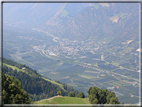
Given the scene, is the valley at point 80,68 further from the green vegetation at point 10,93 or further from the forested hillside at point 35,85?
the green vegetation at point 10,93

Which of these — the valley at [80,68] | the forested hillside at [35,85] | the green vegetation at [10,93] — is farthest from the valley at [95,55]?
the green vegetation at [10,93]

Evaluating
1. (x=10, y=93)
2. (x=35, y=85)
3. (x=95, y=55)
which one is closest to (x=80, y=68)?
(x=95, y=55)

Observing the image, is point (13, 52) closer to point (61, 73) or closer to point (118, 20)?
point (61, 73)

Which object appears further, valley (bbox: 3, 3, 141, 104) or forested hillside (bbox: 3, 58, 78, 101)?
valley (bbox: 3, 3, 141, 104)

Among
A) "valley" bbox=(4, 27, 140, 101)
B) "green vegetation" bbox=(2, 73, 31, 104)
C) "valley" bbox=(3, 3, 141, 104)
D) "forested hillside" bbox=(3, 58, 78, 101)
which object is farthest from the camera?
"valley" bbox=(3, 3, 141, 104)

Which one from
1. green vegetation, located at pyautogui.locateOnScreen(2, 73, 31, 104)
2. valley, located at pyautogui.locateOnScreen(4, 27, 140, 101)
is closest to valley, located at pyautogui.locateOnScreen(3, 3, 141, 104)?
valley, located at pyautogui.locateOnScreen(4, 27, 140, 101)

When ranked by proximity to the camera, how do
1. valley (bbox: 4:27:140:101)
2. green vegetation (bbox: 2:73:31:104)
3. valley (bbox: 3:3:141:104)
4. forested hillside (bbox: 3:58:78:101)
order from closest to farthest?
1. green vegetation (bbox: 2:73:31:104)
2. forested hillside (bbox: 3:58:78:101)
3. valley (bbox: 4:27:140:101)
4. valley (bbox: 3:3:141:104)

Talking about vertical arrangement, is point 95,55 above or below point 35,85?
above

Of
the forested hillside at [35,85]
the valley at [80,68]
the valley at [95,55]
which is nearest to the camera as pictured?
the forested hillside at [35,85]

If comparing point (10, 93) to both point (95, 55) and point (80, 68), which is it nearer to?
point (80, 68)

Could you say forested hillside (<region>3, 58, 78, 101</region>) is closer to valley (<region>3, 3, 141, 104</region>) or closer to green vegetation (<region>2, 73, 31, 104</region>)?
valley (<region>3, 3, 141, 104</region>)

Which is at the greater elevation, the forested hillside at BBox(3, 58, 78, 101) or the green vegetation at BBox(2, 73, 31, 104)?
→ the green vegetation at BBox(2, 73, 31, 104)
